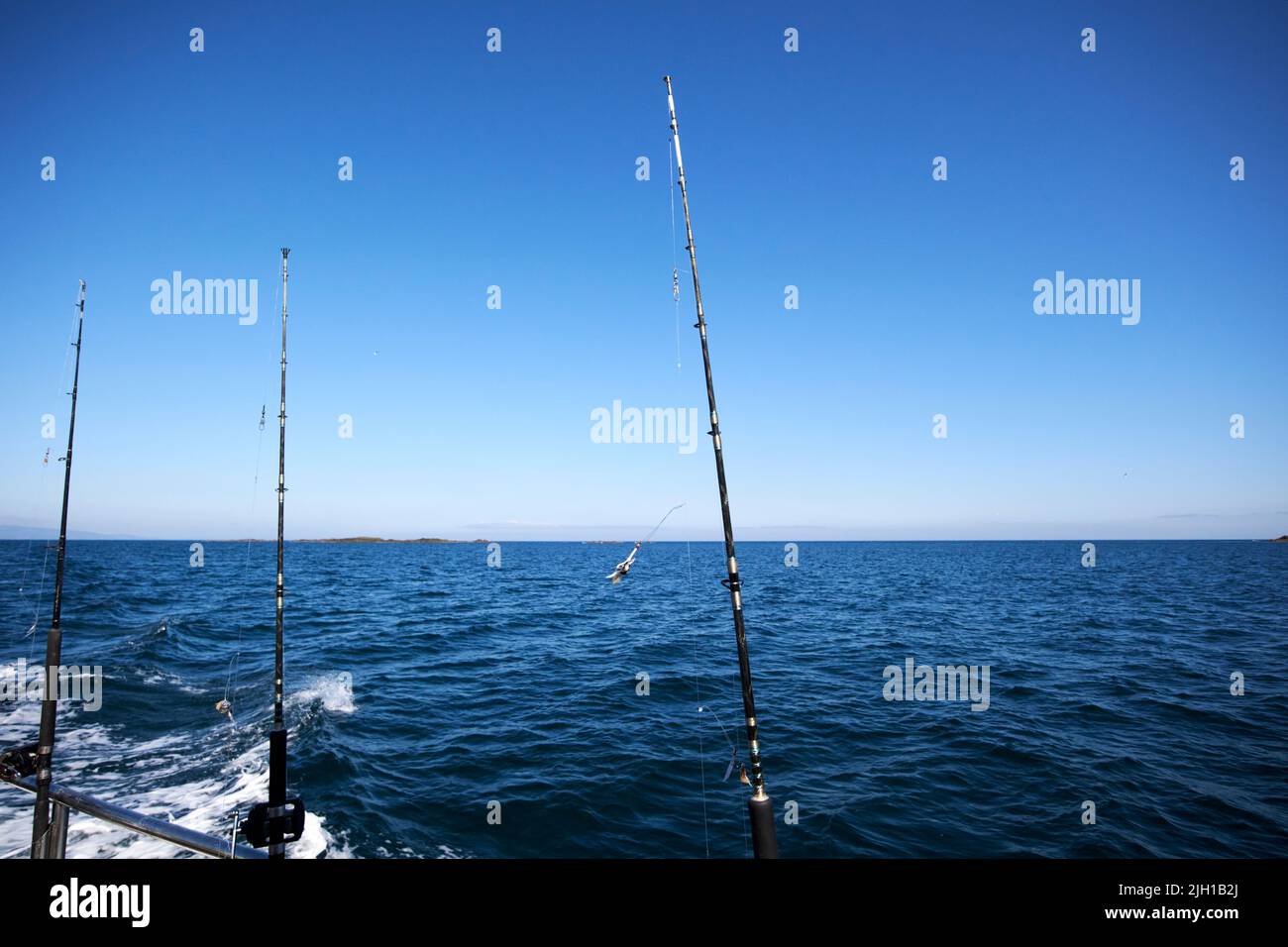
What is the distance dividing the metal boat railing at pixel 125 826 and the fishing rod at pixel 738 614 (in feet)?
12.9

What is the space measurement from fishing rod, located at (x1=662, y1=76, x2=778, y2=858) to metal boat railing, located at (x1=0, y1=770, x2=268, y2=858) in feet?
12.9

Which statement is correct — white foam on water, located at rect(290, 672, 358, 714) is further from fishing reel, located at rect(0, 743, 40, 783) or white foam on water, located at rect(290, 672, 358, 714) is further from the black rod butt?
the black rod butt

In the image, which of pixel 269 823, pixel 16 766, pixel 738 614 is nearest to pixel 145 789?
pixel 16 766

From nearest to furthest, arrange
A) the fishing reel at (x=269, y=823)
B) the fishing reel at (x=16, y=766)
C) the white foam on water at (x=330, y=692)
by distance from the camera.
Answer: the fishing reel at (x=269, y=823)
the fishing reel at (x=16, y=766)
the white foam on water at (x=330, y=692)

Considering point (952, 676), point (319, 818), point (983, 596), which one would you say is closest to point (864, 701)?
point (952, 676)

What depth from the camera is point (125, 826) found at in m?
4.18

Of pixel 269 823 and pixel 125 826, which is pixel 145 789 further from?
pixel 125 826

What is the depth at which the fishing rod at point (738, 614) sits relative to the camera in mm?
4973

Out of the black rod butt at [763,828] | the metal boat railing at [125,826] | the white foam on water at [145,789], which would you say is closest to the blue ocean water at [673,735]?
the white foam on water at [145,789]

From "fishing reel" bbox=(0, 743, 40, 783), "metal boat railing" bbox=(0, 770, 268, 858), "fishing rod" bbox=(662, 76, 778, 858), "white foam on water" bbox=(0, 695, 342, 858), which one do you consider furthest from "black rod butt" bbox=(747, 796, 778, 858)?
"white foam on water" bbox=(0, 695, 342, 858)

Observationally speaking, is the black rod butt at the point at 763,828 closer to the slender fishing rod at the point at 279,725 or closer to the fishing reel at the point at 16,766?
the slender fishing rod at the point at 279,725

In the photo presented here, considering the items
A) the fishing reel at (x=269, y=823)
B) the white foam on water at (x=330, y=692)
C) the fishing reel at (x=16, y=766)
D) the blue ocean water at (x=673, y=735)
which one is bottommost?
the blue ocean water at (x=673, y=735)

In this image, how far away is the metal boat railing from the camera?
4.20 m
